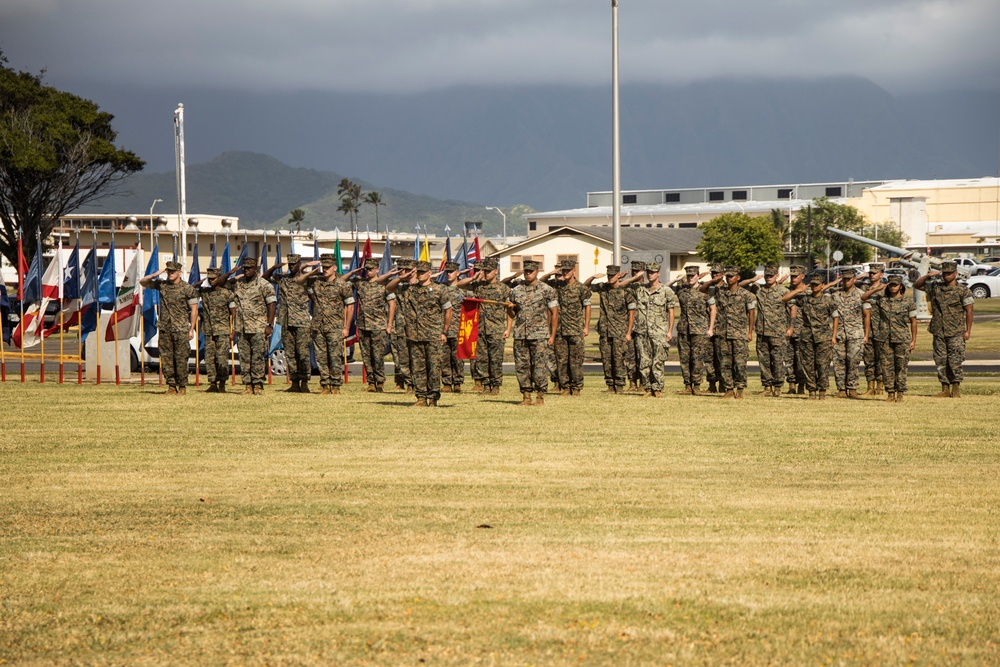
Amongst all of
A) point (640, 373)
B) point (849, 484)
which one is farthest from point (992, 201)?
point (849, 484)

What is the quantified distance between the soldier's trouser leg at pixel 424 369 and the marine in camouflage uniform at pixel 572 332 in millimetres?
3028

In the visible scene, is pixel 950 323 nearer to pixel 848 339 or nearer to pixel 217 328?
pixel 848 339

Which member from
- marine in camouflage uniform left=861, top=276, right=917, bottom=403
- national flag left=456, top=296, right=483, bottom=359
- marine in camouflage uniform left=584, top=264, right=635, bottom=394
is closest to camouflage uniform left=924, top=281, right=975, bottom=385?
marine in camouflage uniform left=861, top=276, right=917, bottom=403

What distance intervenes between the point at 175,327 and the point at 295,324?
1905 mm

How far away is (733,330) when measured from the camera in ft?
64.9

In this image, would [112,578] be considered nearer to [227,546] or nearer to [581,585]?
[227,546]

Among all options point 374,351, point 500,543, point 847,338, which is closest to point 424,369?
point 374,351

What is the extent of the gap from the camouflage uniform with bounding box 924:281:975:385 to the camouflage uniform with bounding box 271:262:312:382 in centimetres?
956

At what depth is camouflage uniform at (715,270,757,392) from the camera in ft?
64.4

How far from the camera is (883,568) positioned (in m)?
7.69

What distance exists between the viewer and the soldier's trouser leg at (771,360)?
20000 mm

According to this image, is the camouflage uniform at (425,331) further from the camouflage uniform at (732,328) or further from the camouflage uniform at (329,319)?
the camouflage uniform at (732,328)

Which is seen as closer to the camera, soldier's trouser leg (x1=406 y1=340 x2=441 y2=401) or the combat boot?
soldier's trouser leg (x1=406 y1=340 x2=441 y2=401)

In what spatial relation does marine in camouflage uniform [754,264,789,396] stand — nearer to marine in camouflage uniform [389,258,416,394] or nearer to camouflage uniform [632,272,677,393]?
camouflage uniform [632,272,677,393]
